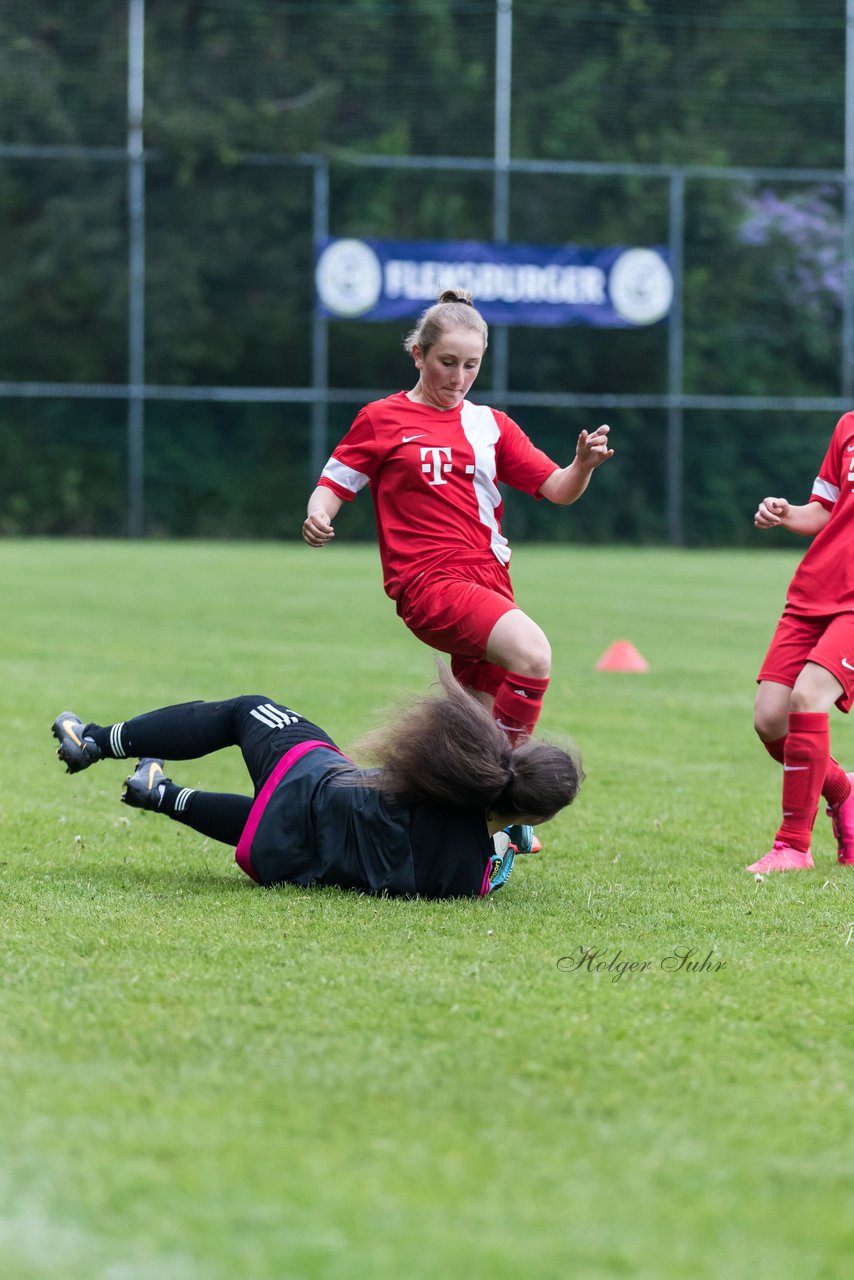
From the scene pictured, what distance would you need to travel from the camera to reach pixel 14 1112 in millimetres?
2857

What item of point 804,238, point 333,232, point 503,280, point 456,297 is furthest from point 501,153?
point 456,297

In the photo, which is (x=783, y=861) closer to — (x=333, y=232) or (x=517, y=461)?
(x=517, y=461)

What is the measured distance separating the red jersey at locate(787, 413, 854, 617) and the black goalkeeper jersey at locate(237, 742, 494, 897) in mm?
1440

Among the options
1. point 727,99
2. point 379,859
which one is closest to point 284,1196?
point 379,859

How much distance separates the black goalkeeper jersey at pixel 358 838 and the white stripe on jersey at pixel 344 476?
123 centimetres

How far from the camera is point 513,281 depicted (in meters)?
25.8

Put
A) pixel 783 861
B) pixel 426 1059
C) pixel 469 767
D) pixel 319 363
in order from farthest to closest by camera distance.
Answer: pixel 319 363, pixel 783 861, pixel 469 767, pixel 426 1059

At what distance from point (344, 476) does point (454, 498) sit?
0.36m

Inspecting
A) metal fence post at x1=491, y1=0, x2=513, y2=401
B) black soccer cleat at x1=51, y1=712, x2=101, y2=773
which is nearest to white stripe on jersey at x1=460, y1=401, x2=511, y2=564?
black soccer cleat at x1=51, y1=712, x2=101, y2=773

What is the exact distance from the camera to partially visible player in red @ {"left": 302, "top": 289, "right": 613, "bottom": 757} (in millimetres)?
5398

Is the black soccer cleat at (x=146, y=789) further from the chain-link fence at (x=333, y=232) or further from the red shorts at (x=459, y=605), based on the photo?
the chain-link fence at (x=333, y=232)

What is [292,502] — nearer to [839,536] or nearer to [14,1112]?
[839,536]

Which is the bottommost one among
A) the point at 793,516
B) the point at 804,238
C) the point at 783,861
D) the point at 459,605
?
the point at 783,861

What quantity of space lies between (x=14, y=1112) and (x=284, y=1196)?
0.57 metres
